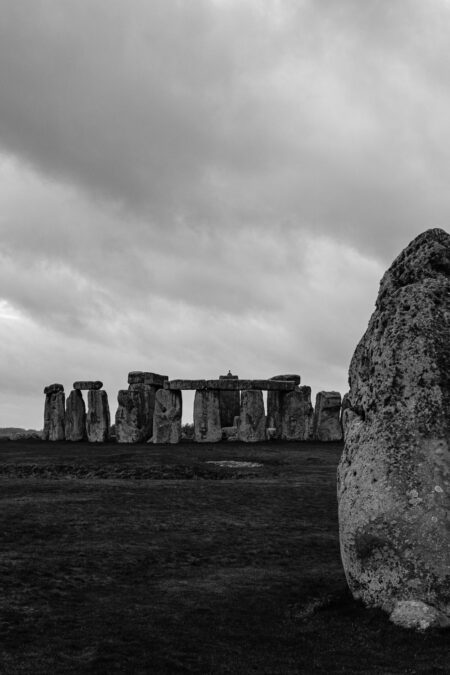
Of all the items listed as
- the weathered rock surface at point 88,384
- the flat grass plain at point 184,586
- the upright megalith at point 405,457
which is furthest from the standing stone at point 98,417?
the upright megalith at point 405,457

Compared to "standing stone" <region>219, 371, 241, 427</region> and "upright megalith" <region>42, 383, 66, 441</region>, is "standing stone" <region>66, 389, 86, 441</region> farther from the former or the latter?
"standing stone" <region>219, 371, 241, 427</region>

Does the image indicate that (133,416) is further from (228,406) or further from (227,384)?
(228,406)

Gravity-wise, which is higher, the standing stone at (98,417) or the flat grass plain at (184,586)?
the standing stone at (98,417)

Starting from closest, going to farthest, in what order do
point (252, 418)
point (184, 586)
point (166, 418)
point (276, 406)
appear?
point (184, 586)
point (252, 418)
point (166, 418)
point (276, 406)

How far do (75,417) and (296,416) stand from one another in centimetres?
1067

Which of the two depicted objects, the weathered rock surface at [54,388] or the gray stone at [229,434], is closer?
the gray stone at [229,434]

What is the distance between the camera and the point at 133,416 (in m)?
34.8

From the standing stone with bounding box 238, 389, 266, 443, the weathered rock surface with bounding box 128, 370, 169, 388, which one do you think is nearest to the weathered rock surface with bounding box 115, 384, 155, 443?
the weathered rock surface with bounding box 128, 370, 169, 388

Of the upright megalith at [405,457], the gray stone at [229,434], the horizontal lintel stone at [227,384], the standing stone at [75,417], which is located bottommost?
the upright megalith at [405,457]

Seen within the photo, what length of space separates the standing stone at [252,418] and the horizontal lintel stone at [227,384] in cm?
70

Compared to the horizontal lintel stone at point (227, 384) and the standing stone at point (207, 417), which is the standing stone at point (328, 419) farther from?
the standing stone at point (207, 417)

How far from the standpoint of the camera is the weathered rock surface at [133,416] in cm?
3469

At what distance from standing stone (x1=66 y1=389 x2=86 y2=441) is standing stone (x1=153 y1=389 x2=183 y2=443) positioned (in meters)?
5.92

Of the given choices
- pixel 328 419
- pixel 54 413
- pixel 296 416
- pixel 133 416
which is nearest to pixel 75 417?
pixel 54 413
